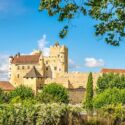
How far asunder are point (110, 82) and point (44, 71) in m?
24.4

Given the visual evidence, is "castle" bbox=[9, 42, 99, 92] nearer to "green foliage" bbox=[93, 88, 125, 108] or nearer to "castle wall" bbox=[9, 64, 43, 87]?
"castle wall" bbox=[9, 64, 43, 87]

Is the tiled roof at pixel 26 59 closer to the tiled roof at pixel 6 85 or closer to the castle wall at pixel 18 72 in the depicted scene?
the castle wall at pixel 18 72

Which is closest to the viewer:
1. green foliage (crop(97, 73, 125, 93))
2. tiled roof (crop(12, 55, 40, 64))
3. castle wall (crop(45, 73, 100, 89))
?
green foliage (crop(97, 73, 125, 93))

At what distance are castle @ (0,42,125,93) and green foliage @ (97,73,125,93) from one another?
804cm

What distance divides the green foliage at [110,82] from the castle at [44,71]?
26.4 feet

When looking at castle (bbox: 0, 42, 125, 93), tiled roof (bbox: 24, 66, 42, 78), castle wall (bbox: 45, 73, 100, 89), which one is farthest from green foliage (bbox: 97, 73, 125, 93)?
tiled roof (bbox: 24, 66, 42, 78)

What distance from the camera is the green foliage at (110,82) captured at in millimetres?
78375

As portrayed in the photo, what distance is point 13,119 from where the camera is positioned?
21.0 metres

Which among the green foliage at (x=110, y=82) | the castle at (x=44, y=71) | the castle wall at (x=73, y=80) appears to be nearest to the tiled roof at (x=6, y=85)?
the castle at (x=44, y=71)

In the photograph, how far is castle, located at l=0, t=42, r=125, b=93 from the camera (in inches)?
3585

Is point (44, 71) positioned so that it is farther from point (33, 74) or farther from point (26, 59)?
point (33, 74)

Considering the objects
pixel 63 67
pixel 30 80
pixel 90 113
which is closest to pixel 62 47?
pixel 63 67

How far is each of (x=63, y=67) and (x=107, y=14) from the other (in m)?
87.0

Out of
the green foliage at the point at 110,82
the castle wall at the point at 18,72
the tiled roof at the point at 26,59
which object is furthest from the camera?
the tiled roof at the point at 26,59
